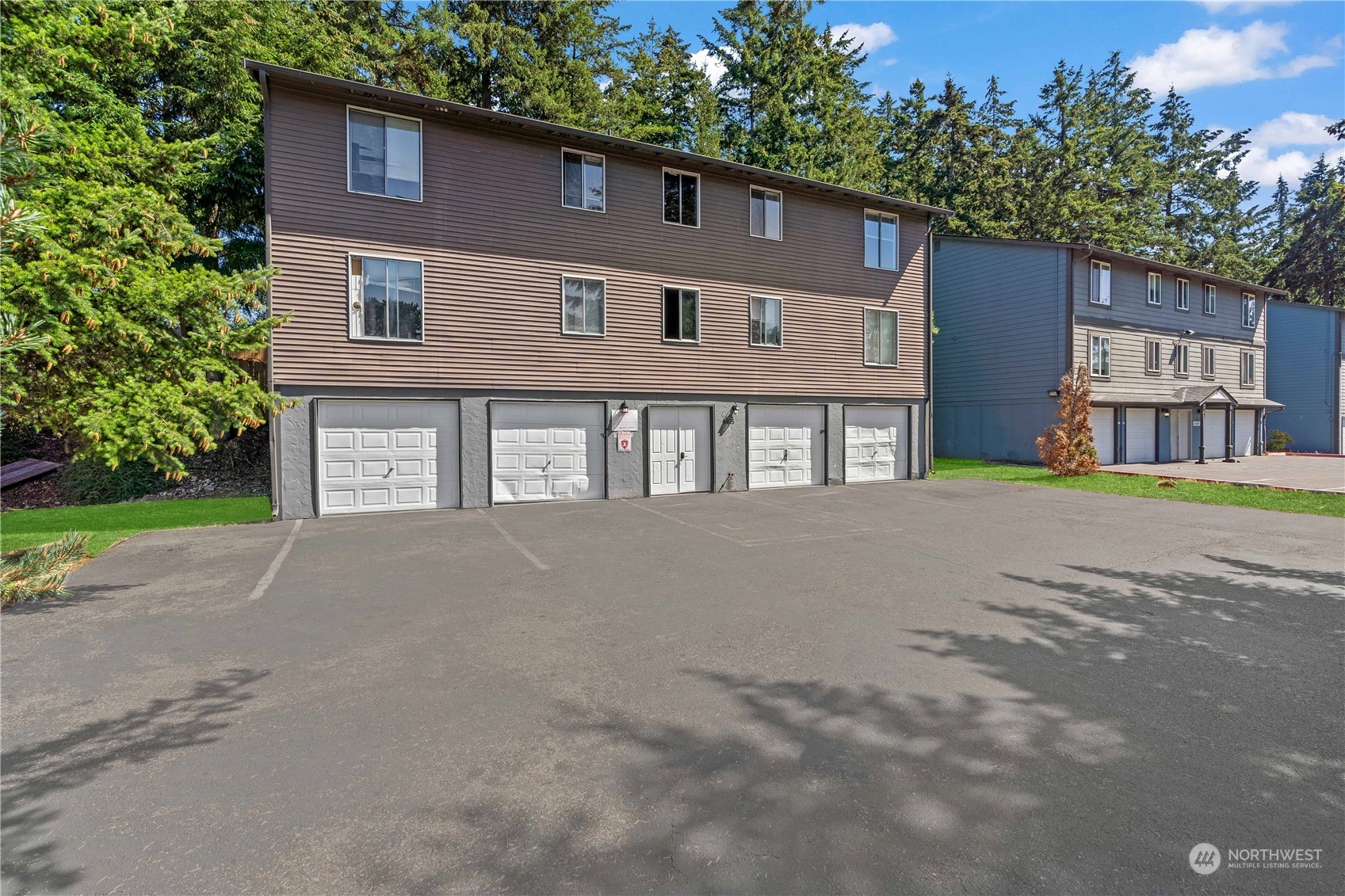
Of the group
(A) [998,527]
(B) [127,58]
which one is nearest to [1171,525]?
(A) [998,527]

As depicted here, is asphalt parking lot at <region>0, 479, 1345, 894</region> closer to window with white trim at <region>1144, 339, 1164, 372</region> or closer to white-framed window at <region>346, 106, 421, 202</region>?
white-framed window at <region>346, 106, 421, 202</region>

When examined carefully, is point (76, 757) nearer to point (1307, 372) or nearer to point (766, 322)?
point (766, 322)

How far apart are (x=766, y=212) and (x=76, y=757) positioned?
18201 mm

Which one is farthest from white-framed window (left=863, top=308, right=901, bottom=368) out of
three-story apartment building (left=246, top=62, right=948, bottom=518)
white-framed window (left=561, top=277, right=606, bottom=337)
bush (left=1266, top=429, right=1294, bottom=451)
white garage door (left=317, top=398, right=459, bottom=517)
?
bush (left=1266, top=429, right=1294, bottom=451)

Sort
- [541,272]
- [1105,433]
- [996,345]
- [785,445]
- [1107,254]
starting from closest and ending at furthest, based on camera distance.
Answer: [541,272]
[785,445]
[1107,254]
[1105,433]
[996,345]

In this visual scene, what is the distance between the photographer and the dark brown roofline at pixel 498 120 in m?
12.5

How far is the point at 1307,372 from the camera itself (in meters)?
34.8

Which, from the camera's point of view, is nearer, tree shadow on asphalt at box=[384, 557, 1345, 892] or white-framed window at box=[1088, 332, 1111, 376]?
tree shadow on asphalt at box=[384, 557, 1345, 892]

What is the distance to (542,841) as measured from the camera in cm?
287

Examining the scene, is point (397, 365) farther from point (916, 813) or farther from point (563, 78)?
point (563, 78)

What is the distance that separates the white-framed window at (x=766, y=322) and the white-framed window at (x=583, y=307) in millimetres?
4544

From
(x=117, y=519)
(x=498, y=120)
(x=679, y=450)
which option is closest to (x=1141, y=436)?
(x=679, y=450)

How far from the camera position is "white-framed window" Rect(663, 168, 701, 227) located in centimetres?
1683

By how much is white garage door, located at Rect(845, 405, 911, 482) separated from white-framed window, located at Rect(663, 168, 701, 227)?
759cm
